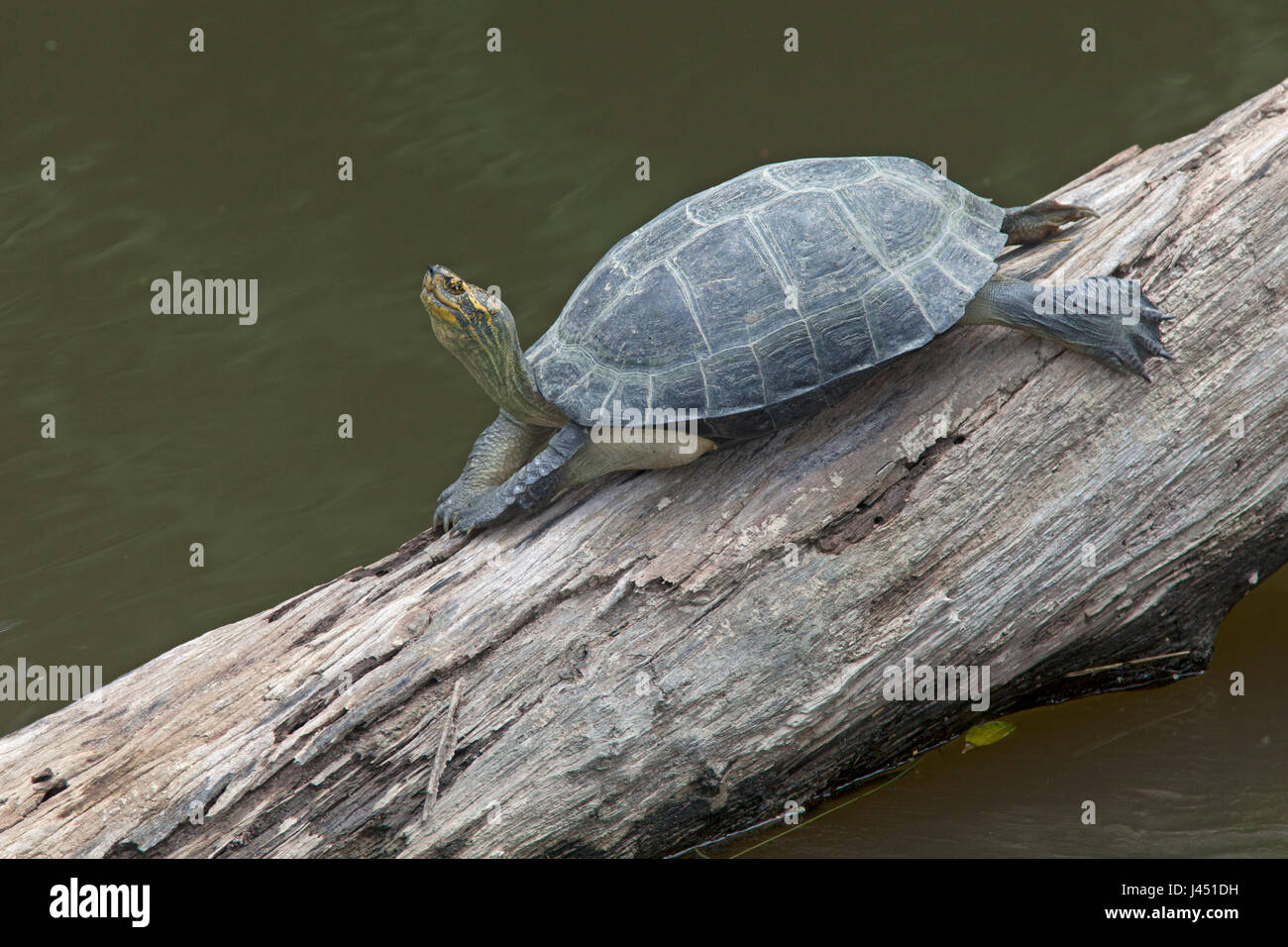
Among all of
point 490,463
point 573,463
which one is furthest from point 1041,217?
point 490,463

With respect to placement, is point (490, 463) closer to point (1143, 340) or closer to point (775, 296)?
point (775, 296)

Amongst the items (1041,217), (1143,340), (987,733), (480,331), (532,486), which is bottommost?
(987,733)

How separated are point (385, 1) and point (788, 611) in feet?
25.9

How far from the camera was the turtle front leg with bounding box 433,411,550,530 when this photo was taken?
13.0ft

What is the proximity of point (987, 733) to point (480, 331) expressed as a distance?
2.42m

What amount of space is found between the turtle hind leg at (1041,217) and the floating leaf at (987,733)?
1879mm

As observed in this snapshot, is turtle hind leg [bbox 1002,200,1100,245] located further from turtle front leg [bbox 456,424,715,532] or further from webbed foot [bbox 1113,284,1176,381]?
turtle front leg [bbox 456,424,715,532]

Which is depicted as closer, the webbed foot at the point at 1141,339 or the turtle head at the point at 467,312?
the webbed foot at the point at 1141,339

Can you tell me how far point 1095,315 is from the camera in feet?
11.3

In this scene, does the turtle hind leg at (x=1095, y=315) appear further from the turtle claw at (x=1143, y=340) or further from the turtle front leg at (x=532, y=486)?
the turtle front leg at (x=532, y=486)

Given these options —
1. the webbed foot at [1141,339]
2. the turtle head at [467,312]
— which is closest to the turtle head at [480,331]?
the turtle head at [467,312]

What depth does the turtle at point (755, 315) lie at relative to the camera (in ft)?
11.5

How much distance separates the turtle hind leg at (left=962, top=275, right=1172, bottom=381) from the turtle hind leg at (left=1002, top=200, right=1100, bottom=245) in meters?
0.57

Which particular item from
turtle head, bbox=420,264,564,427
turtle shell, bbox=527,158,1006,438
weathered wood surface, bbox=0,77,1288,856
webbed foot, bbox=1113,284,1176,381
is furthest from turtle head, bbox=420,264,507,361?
webbed foot, bbox=1113,284,1176,381
